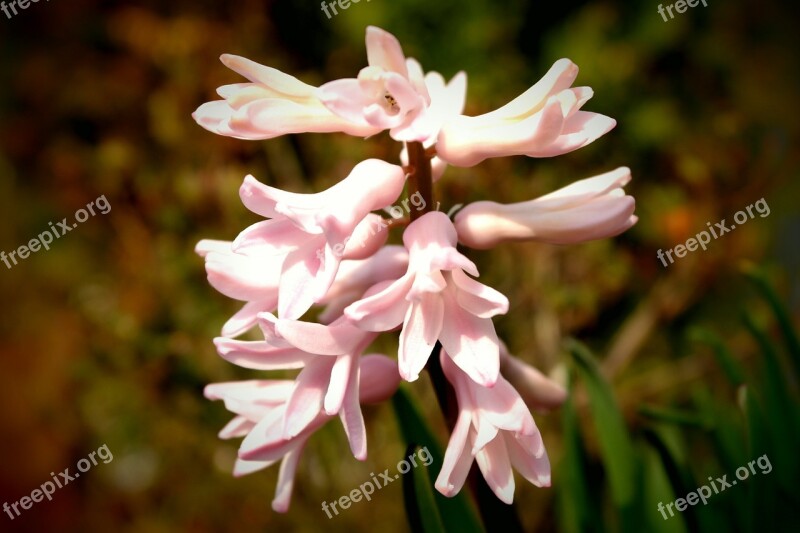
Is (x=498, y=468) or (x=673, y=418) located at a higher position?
(x=498, y=468)

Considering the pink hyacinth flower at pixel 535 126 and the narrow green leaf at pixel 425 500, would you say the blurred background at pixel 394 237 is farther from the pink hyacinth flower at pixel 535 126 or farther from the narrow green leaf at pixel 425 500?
the pink hyacinth flower at pixel 535 126

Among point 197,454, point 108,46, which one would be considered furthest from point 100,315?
point 108,46

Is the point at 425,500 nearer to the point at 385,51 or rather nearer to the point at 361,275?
the point at 361,275

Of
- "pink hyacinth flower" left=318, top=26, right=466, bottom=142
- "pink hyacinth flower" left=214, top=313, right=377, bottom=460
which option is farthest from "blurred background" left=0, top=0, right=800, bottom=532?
A: "pink hyacinth flower" left=318, top=26, right=466, bottom=142

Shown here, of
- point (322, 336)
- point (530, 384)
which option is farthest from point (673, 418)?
point (322, 336)

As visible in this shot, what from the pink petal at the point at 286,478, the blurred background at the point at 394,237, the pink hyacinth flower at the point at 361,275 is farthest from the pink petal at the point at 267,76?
the blurred background at the point at 394,237
